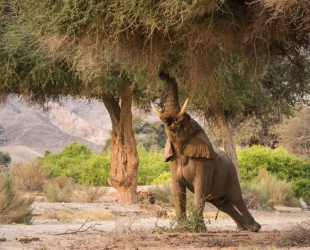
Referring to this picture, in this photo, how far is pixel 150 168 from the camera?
43250 millimetres

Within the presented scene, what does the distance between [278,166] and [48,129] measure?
4929 cm

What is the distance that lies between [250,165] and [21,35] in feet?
49.3

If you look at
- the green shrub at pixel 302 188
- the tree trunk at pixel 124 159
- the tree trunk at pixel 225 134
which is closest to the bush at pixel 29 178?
the tree trunk at pixel 124 159

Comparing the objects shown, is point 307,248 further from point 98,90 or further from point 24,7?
point 98,90

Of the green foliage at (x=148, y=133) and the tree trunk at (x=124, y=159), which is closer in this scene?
the tree trunk at (x=124, y=159)

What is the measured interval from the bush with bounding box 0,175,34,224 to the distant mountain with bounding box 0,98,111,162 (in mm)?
52337

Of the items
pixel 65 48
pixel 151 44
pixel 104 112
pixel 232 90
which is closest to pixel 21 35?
pixel 232 90

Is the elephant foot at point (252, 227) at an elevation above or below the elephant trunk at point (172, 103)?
below

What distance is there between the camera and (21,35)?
22766mm

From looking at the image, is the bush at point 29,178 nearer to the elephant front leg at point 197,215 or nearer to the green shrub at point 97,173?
the green shrub at point 97,173

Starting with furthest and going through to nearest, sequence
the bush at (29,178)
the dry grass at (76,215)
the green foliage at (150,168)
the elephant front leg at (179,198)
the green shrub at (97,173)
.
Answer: the green foliage at (150,168), the green shrub at (97,173), the bush at (29,178), the dry grass at (76,215), the elephant front leg at (179,198)

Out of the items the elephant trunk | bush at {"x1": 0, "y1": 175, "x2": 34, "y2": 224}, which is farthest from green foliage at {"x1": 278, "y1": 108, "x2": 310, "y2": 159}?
the elephant trunk

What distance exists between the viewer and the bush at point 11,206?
57.9 feet

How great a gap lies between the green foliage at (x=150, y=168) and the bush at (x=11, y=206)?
883 inches
